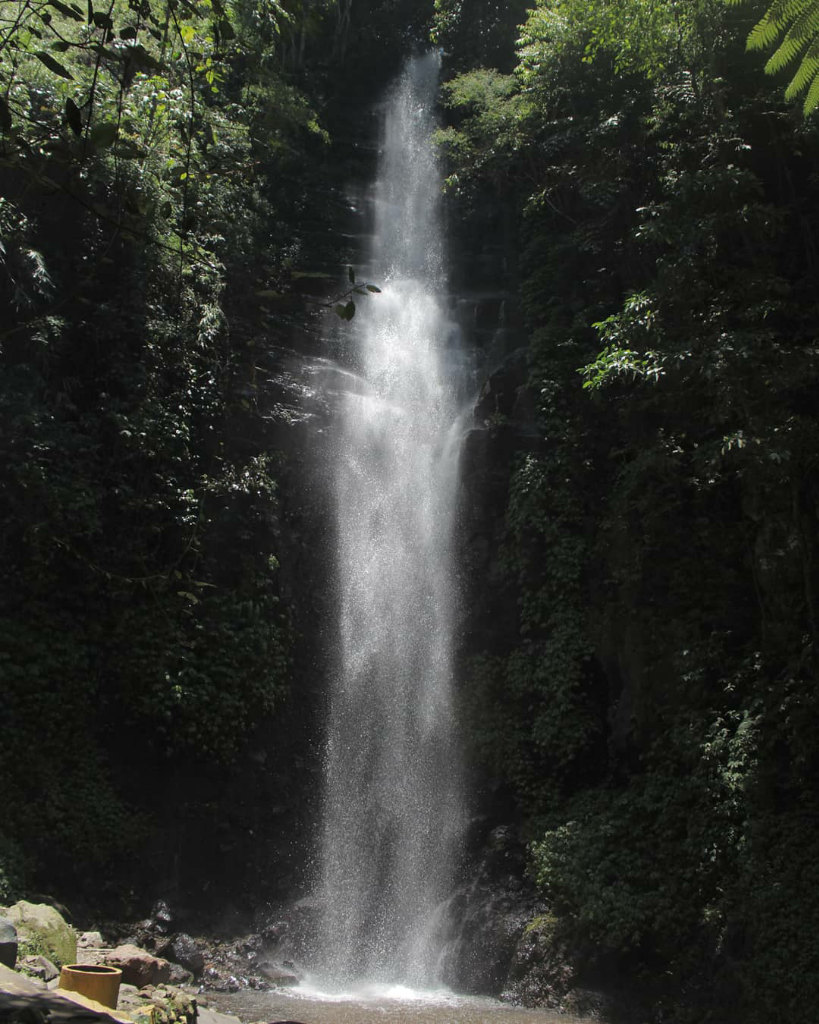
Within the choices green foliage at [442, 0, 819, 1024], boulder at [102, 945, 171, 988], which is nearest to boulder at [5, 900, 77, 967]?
boulder at [102, 945, 171, 988]

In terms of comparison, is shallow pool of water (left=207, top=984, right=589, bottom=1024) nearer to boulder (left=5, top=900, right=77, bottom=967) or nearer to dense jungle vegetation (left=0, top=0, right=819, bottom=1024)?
dense jungle vegetation (left=0, top=0, right=819, bottom=1024)

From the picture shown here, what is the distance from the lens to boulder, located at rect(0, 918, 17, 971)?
220 inches

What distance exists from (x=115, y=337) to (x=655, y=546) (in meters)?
7.68

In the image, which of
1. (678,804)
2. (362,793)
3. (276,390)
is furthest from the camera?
(276,390)

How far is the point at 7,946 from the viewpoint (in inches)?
222

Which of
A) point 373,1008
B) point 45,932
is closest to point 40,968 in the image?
point 45,932

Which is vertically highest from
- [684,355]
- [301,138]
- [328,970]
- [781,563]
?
[301,138]

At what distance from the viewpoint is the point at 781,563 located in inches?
358

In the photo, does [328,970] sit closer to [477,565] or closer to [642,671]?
[642,671]

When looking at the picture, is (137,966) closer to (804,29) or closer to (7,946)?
(7,946)

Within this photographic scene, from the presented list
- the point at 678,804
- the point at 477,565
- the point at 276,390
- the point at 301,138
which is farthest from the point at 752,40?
the point at 301,138

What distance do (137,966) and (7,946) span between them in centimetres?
158

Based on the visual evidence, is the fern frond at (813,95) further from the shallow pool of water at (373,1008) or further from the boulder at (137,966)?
the boulder at (137,966)

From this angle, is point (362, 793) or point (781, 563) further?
point (362, 793)
